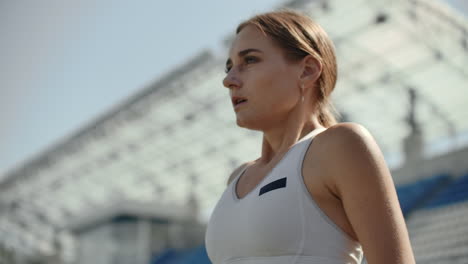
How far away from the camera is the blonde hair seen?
1800mm

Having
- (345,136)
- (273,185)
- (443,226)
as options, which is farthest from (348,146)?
(443,226)

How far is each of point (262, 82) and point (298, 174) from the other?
1.07ft

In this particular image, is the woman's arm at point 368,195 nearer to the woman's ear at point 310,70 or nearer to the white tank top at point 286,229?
the white tank top at point 286,229

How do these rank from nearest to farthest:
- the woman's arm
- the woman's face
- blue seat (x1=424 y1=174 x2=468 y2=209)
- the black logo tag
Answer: the woman's arm
the black logo tag
the woman's face
blue seat (x1=424 y1=174 x2=468 y2=209)

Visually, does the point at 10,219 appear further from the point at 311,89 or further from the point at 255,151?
the point at 311,89

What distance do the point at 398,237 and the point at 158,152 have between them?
2228 centimetres

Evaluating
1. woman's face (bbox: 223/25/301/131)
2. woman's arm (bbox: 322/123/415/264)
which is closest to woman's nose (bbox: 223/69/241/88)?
woman's face (bbox: 223/25/301/131)

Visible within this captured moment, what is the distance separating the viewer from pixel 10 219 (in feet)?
103

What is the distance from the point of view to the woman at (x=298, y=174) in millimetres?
1497

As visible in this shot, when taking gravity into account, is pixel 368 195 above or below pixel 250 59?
below

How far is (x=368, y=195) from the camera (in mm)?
1490

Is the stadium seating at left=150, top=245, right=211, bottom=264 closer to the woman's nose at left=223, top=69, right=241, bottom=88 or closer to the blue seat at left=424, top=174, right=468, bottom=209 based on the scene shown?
the blue seat at left=424, top=174, right=468, bottom=209

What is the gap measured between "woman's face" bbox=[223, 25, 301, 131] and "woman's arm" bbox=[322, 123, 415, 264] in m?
0.29

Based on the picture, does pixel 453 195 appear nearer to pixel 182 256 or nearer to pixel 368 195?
pixel 182 256
